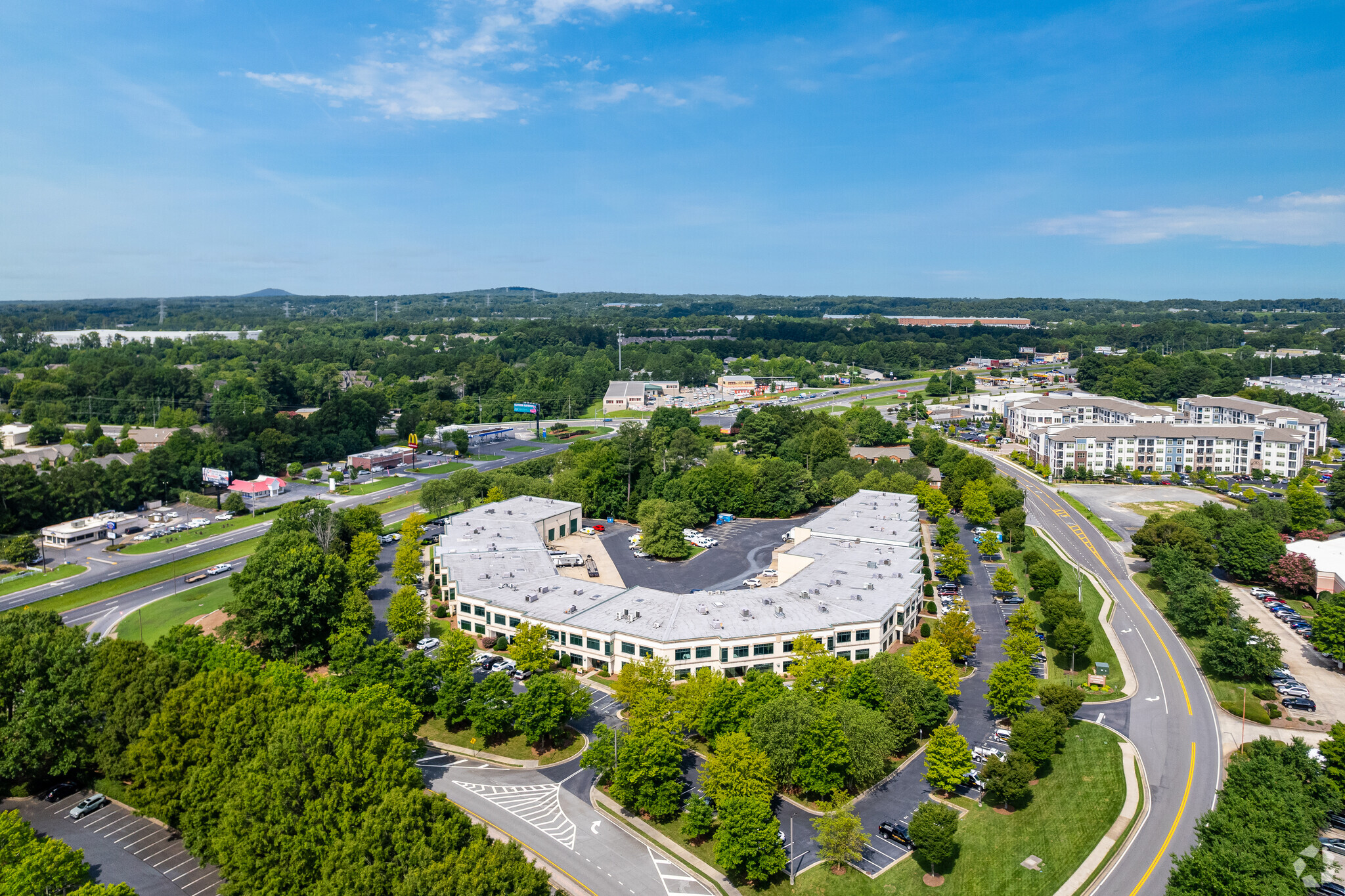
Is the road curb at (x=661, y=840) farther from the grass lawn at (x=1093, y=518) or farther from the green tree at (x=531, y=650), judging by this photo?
the grass lawn at (x=1093, y=518)

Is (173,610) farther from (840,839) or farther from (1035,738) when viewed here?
(1035,738)

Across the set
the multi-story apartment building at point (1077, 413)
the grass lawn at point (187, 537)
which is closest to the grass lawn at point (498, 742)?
→ the grass lawn at point (187, 537)

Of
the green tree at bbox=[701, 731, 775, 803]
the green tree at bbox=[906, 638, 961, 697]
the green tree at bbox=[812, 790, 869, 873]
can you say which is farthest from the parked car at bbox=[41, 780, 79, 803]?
the green tree at bbox=[906, 638, 961, 697]

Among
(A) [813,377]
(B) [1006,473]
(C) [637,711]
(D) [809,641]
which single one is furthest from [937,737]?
(A) [813,377]

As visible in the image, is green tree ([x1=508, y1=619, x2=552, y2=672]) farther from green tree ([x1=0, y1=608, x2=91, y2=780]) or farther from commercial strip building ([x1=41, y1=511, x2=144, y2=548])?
commercial strip building ([x1=41, y1=511, x2=144, y2=548])

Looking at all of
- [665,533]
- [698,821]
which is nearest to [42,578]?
[665,533]

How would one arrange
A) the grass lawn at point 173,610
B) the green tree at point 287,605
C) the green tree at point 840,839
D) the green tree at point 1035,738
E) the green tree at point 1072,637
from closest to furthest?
the green tree at point 840,839 < the green tree at point 1035,738 < the green tree at point 1072,637 < the green tree at point 287,605 < the grass lawn at point 173,610
